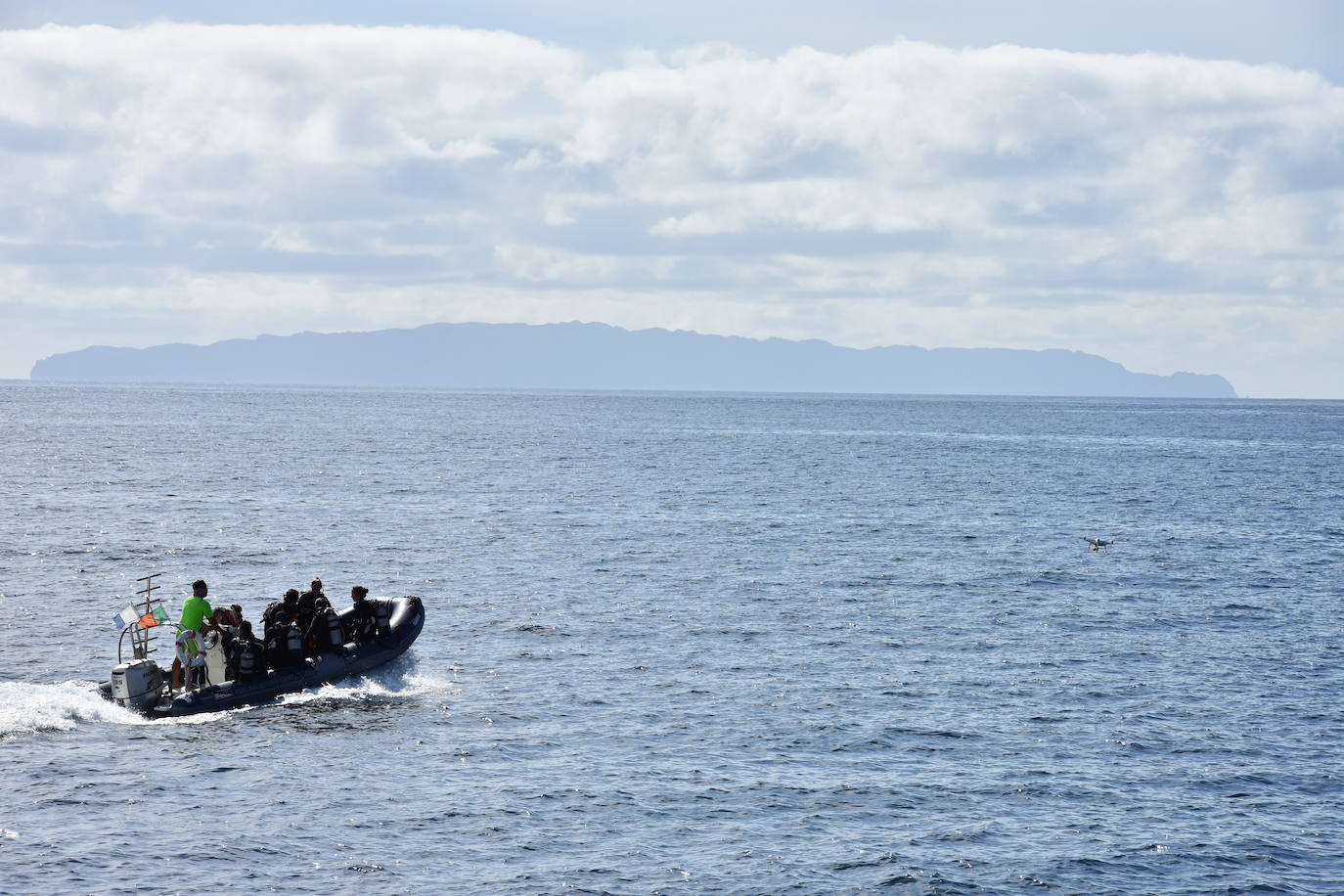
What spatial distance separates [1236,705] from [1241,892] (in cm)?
1095

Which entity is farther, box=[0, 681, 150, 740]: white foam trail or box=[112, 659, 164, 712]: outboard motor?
box=[112, 659, 164, 712]: outboard motor

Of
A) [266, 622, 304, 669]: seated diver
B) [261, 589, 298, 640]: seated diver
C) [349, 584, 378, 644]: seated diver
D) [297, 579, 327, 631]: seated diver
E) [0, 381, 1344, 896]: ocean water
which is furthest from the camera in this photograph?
[349, 584, 378, 644]: seated diver

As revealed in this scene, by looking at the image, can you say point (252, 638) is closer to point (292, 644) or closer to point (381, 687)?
point (292, 644)

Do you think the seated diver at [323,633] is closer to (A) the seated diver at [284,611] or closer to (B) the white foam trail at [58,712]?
(A) the seated diver at [284,611]

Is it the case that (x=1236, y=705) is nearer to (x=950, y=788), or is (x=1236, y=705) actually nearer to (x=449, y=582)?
(x=950, y=788)

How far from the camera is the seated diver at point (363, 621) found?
31.6 metres

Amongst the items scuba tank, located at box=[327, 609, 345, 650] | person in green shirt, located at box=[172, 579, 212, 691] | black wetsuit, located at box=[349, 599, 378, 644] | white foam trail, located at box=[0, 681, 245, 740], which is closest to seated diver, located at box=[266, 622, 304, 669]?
scuba tank, located at box=[327, 609, 345, 650]

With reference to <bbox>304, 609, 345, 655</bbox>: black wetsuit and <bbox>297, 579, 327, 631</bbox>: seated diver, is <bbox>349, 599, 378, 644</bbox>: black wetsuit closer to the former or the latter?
<bbox>304, 609, 345, 655</bbox>: black wetsuit

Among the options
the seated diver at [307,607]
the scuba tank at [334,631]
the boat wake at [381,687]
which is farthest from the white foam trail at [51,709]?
the scuba tank at [334,631]

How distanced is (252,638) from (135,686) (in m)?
2.64

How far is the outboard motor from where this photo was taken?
27.5 metres

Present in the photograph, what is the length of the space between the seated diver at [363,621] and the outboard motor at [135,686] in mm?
5194

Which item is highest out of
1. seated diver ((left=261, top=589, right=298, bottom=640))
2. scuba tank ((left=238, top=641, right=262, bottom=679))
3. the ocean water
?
seated diver ((left=261, top=589, right=298, bottom=640))

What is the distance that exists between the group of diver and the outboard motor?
875mm
